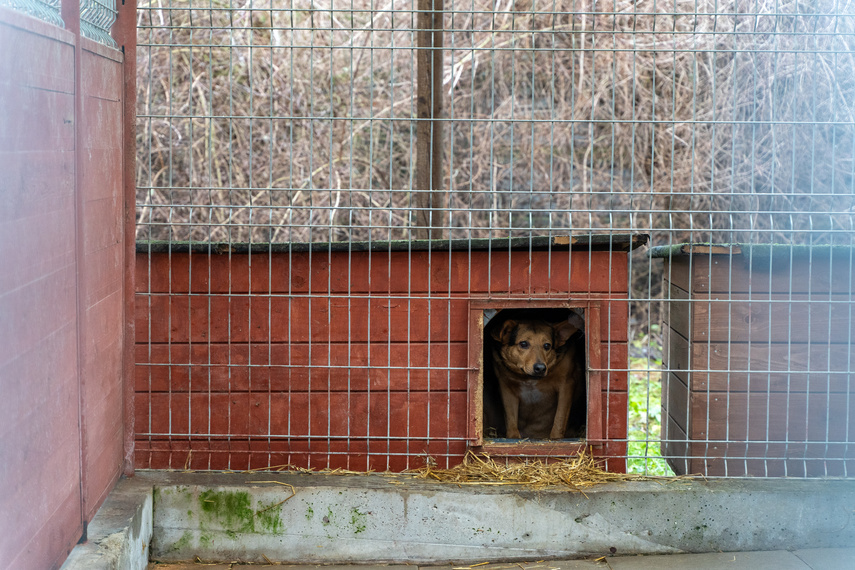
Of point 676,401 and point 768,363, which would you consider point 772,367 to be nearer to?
point 768,363

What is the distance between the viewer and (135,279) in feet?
14.6

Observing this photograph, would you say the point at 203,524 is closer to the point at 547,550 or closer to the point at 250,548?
the point at 250,548

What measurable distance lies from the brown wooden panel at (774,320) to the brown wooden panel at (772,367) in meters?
0.05

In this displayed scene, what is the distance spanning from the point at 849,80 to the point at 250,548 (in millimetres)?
6196

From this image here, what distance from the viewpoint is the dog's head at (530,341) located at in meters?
5.64

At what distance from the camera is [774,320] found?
15.4 ft

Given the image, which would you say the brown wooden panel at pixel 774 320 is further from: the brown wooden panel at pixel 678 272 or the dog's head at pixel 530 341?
the dog's head at pixel 530 341

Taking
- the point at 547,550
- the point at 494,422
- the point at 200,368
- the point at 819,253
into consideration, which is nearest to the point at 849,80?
the point at 819,253

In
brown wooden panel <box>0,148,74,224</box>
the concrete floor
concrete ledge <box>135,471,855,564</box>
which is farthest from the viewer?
concrete ledge <box>135,471,855,564</box>

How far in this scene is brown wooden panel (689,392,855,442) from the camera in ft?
15.3

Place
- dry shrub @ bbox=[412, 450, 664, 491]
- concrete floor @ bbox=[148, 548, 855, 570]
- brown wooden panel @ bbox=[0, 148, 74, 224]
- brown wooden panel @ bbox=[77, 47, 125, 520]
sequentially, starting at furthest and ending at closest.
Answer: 1. dry shrub @ bbox=[412, 450, 664, 491]
2. concrete floor @ bbox=[148, 548, 855, 570]
3. brown wooden panel @ bbox=[77, 47, 125, 520]
4. brown wooden panel @ bbox=[0, 148, 74, 224]

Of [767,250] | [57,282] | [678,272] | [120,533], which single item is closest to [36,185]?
[57,282]

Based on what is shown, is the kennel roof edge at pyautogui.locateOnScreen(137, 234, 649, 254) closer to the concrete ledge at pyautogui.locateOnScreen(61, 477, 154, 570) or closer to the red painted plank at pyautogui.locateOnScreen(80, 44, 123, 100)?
the red painted plank at pyautogui.locateOnScreen(80, 44, 123, 100)

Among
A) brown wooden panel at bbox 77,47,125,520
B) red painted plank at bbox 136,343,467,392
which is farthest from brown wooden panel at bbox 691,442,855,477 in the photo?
brown wooden panel at bbox 77,47,125,520
